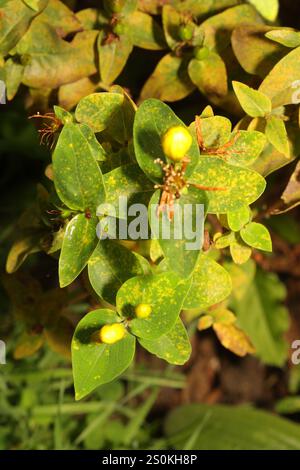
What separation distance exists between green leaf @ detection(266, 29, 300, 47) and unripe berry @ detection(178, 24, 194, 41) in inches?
4.3

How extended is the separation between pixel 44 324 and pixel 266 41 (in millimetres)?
446

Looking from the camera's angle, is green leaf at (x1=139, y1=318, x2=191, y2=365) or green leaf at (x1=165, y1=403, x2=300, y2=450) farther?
green leaf at (x1=165, y1=403, x2=300, y2=450)

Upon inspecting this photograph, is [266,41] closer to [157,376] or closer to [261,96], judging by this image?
[261,96]

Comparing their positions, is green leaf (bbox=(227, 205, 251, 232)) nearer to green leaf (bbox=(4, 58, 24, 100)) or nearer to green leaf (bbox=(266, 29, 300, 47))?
green leaf (bbox=(266, 29, 300, 47))

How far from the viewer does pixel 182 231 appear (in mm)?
542

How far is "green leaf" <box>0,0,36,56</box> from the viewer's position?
27.1 inches

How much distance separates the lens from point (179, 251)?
533mm

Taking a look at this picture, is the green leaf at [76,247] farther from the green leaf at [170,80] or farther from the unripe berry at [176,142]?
the green leaf at [170,80]

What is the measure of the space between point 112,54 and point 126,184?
0.22m

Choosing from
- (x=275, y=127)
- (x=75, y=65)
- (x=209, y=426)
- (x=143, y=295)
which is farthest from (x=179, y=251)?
(x=209, y=426)

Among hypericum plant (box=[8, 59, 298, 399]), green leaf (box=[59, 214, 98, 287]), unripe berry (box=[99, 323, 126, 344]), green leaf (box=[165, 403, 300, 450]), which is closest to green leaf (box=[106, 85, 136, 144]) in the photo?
hypericum plant (box=[8, 59, 298, 399])

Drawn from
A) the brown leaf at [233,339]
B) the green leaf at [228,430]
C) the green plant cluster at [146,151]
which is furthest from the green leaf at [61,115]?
the green leaf at [228,430]

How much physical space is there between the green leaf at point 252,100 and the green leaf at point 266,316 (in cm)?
52

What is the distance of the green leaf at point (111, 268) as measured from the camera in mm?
619
